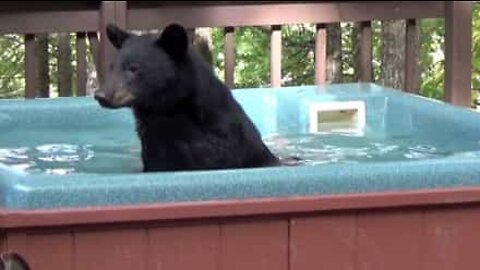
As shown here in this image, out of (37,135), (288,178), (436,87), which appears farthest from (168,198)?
(436,87)

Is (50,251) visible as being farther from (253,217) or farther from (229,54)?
(229,54)

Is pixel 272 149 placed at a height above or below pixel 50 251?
above

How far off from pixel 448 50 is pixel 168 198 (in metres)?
2.81

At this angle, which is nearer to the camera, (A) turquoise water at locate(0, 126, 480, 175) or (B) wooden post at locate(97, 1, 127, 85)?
(A) turquoise water at locate(0, 126, 480, 175)

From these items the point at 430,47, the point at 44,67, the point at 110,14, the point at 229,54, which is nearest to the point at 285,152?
the point at 229,54

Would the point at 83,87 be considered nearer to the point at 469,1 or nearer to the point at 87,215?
the point at 469,1

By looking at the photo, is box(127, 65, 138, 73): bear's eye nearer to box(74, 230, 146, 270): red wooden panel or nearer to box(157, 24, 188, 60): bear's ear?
box(157, 24, 188, 60): bear's ear

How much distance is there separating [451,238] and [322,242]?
345mm

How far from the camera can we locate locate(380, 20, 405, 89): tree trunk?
297 inches

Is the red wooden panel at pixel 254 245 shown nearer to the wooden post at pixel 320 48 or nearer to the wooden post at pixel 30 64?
the wooden post at pixel 30 64

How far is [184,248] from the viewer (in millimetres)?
2584

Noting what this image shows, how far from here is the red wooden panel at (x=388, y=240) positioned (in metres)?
2.71

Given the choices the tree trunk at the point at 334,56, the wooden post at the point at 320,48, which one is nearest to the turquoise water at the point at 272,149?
the wooden post at the point at 320,48

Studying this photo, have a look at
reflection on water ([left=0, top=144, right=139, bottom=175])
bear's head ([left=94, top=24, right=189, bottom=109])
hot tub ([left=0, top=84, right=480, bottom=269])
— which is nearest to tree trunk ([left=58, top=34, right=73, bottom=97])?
reflection on water ([left=0, top=144, right=139, bottom=175])
